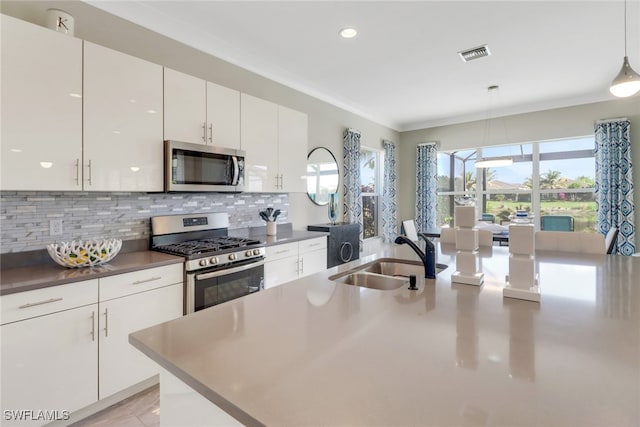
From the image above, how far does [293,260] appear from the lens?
308cm

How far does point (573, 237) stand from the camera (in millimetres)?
2355

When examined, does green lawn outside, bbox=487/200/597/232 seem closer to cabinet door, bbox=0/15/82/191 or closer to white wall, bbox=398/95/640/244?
white wall, bbox=398/95/640/244

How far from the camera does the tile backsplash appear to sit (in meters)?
1.85

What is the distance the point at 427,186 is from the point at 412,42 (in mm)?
3175

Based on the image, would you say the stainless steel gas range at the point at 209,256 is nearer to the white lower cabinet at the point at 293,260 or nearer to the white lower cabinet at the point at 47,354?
the white lower cabinet at the point at 293,260

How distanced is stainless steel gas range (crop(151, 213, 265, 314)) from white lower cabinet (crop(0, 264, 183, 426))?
182 mm

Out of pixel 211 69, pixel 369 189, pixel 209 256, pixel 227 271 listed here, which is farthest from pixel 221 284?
pixel 369 189

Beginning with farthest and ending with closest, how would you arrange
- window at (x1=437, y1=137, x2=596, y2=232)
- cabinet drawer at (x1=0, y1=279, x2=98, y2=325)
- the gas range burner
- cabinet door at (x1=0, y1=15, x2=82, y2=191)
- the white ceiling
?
window at (x1=437, y1=137, x2=596, y2=232)
the white ceiling
the gas range burner
cabinet door at (x1=0, y1=15, x2=82, y2=191)
cabinet drawer at (x1=0, y1=279, x2=98, y2=325)

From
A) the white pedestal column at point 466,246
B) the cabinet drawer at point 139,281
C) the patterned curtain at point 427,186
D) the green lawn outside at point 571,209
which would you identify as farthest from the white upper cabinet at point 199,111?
the green lawn outside at point 571,209

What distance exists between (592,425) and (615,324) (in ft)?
2.11

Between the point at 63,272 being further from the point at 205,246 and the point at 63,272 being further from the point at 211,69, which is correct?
the point at 211,69

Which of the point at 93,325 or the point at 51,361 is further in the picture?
the point at 93,325

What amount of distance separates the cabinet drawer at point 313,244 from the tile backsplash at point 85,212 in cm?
88

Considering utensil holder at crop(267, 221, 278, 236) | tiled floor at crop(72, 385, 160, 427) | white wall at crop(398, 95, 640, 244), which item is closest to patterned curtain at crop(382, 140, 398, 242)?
white wall at crop(398, 95, 640, 244)
